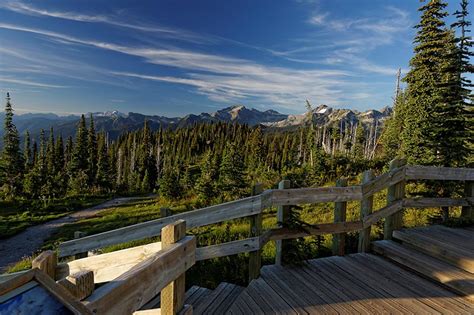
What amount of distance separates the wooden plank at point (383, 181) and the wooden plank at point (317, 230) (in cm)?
63

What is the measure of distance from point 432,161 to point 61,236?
18513 mm

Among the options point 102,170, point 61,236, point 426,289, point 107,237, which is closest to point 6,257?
point 61,236

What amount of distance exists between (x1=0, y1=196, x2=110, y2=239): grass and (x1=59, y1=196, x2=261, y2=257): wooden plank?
632 inches

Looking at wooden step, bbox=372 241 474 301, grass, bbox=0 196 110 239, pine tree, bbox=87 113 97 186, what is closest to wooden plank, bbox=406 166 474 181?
wooden step, bbox=372 241 474 301

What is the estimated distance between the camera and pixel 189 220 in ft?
13.0

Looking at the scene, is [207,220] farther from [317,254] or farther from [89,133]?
[89,133]

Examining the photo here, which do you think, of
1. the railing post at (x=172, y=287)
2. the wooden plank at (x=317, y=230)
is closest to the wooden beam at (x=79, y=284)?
the railing post at (x=172, y=287)

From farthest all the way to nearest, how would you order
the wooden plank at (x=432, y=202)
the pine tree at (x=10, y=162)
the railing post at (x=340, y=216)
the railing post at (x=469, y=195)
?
→ the pine tree at (x=10, y=162)
the railing post at (x=469, y=195)
the wooden plank at (x=432, y=202)
the railing post at (x=340, y=216)

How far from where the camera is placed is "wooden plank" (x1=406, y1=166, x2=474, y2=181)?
6.21 metres

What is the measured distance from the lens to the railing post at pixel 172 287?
8.84 ft

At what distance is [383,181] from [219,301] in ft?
12.6

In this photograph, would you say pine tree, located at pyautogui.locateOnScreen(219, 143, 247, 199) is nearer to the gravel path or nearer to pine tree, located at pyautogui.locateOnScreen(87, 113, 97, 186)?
the gravel path

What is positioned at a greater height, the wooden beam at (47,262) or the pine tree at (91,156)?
the wooden beam at (47,262)

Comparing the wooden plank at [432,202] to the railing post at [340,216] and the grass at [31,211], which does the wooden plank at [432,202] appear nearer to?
the railing post at [340,216]
